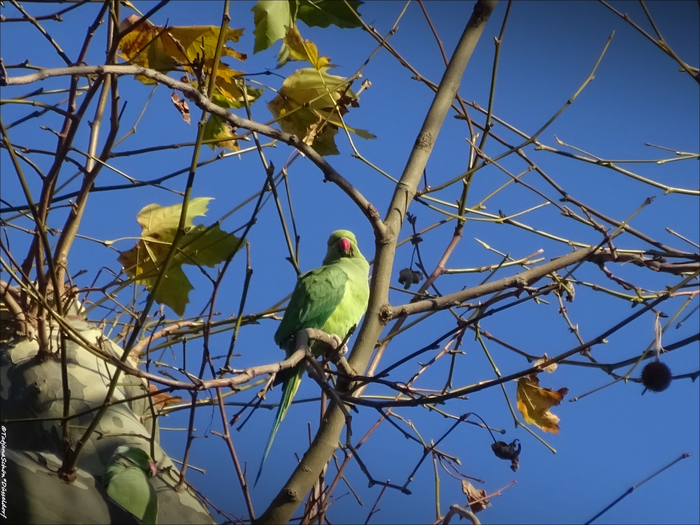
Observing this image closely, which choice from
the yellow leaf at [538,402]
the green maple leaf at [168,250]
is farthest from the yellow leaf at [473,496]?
the green maple leaf at [168,250]

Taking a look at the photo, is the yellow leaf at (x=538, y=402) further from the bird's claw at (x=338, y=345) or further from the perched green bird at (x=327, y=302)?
the perched green bird at (x=327, y=302)

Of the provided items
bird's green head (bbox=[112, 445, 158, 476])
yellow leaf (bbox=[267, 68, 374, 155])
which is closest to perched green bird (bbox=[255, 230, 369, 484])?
yellow leaf (bbox=[267, 68, 374, 155])

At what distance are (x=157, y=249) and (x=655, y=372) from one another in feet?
4.31

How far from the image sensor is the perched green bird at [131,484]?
4.14 ft

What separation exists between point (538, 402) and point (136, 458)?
99 centimetres

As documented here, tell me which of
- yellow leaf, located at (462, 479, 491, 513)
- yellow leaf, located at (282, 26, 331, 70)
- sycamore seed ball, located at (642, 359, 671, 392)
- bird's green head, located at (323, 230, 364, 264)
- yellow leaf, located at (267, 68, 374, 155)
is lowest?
yellow leaf, located at (462, 479, 491, 513)

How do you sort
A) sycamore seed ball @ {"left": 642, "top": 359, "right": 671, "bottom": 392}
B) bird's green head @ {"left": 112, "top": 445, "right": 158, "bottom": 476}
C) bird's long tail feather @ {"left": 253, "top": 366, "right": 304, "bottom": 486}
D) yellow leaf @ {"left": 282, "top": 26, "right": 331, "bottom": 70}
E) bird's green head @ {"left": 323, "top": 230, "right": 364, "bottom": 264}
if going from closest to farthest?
sycamore seed ball @ {"left": 642, "top": 359, "right": 671, "bottom": 392} < bird's green head @ {"left": 112, "top": 445, "right": 158, "bottom": 476} < yellow leaf @ {"left": 282, "top": 26, "right": 331, "bottom": 70} < bird's long tail feather @ {"left": 253, "top": 366, "right": 304, "bottom": 486} < bird's green head @ {"left": 323, "top": 230, "right": 364, "bottom": 264}

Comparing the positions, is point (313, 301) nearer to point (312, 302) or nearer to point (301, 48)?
point (312, 302)

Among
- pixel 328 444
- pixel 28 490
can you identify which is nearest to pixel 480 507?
pixel 328 444

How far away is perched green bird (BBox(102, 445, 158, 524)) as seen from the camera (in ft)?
4.14

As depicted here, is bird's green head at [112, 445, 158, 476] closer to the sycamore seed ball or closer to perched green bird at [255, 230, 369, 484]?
perched green bird at [255, 230, 369, 484]

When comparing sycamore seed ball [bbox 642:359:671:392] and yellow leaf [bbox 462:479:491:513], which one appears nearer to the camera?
sycamore seed ball [bbox 642:359:671:392]

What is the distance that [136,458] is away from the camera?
139cm

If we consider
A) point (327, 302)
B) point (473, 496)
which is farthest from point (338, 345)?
point (327, 302)
